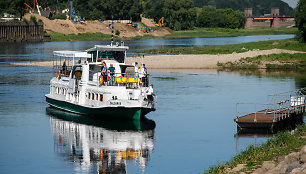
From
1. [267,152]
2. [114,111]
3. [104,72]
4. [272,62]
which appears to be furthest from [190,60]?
[267,152]

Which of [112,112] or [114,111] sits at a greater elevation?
[114,111]

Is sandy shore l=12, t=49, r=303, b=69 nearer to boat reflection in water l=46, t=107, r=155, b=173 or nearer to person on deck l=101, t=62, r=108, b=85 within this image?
boat reflection in water l=46, t=107, r=155, b=173

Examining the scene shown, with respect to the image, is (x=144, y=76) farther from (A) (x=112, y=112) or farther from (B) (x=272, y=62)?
(B) (x=272, y=62)

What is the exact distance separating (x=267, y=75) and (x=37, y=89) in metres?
36.5

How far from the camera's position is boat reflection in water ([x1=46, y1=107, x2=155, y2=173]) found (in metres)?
33.6

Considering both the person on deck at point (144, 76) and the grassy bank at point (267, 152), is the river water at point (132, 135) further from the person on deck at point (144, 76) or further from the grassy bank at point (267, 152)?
the person on deck at point (144, 76)

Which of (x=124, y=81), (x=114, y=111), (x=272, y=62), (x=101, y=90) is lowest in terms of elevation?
(x=114, y=111)

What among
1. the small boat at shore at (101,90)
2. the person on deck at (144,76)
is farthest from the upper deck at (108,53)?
the person on deck at (144,76)

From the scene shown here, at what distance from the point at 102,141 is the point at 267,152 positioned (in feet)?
43.2

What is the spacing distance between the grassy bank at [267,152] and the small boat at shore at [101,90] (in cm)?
1358

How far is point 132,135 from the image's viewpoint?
41.8 meters

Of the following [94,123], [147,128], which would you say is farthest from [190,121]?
[94,123]

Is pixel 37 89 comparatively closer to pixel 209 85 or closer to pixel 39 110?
pixel 39 110

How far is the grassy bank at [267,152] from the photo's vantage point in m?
29.1
